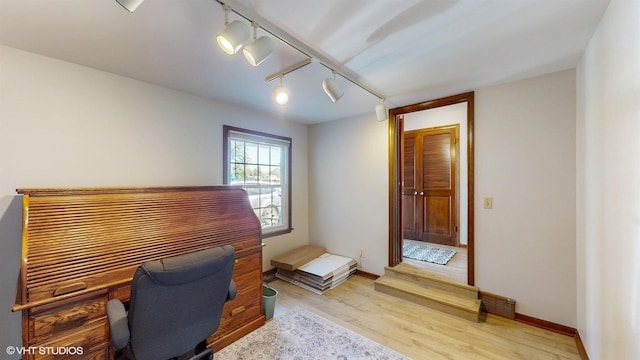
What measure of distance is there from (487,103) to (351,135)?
166 cm

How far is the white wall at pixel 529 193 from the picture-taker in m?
2.13

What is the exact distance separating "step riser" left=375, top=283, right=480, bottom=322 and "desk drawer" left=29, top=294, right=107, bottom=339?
2.63 m

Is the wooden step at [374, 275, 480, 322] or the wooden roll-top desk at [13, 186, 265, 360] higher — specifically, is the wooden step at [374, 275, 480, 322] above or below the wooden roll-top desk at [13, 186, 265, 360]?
below

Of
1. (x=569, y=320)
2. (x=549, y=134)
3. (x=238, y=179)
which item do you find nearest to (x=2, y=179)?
(x=238, y=179)

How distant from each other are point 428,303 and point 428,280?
0.94 feet

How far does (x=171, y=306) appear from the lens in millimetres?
1236

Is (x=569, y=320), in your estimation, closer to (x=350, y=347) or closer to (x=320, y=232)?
(x=350, y=347)

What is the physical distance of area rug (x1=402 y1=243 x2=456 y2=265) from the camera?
3545mm

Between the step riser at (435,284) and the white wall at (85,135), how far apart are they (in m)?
2.48

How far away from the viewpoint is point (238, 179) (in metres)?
3.22

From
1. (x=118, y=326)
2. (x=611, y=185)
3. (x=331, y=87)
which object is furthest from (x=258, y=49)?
(x=611, y=185)

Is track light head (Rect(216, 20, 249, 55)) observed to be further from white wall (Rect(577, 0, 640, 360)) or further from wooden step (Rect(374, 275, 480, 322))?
wooden step (Rect(374, 275, 480, 322))

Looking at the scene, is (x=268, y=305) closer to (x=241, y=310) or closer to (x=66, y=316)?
(x=241, y=310)

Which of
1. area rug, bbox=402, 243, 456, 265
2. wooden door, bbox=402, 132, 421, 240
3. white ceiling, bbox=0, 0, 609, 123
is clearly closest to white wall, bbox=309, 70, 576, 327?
white ceiling, bbox=0, 0, 609, 123
